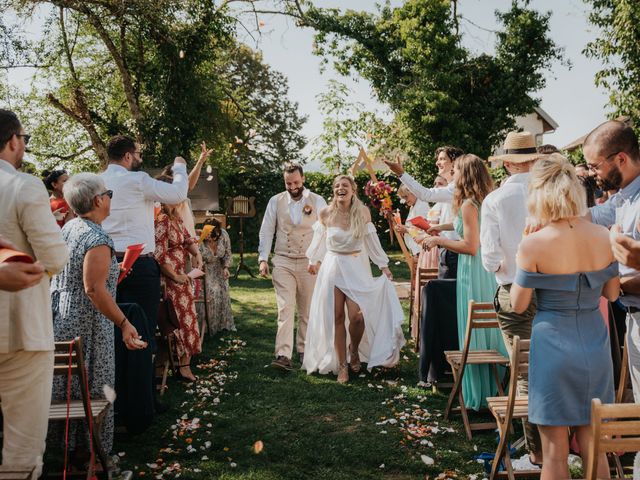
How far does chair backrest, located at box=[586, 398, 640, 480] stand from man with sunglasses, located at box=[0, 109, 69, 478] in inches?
92.3

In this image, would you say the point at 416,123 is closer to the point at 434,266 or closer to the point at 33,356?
the point at 434,266

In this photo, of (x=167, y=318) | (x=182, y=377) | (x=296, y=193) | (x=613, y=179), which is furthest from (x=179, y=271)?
(x=613, y=179)

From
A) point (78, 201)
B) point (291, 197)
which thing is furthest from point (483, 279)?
point (78, 201)

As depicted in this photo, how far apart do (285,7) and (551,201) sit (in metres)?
18.2

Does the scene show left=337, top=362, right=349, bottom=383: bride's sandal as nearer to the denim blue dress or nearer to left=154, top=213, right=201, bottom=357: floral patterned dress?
left=154, top=213, right=201, bottom=357: floral patterned dress

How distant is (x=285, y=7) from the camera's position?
19.4 m

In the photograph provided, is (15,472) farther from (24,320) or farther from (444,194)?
(444,194)

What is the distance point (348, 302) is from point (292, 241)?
3.46 feet

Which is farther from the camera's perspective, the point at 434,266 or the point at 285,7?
the point at 285,7

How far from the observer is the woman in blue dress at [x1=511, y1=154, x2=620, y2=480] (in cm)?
283

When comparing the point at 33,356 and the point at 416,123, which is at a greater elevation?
the point at 416,123

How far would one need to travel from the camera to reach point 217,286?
28.3 feet

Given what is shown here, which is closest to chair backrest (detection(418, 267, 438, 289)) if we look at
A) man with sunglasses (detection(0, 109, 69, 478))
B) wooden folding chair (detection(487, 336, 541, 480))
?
wooden folding chair (detection(487, 336, 541, 480))

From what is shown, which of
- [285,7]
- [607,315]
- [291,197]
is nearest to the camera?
[607,315]
